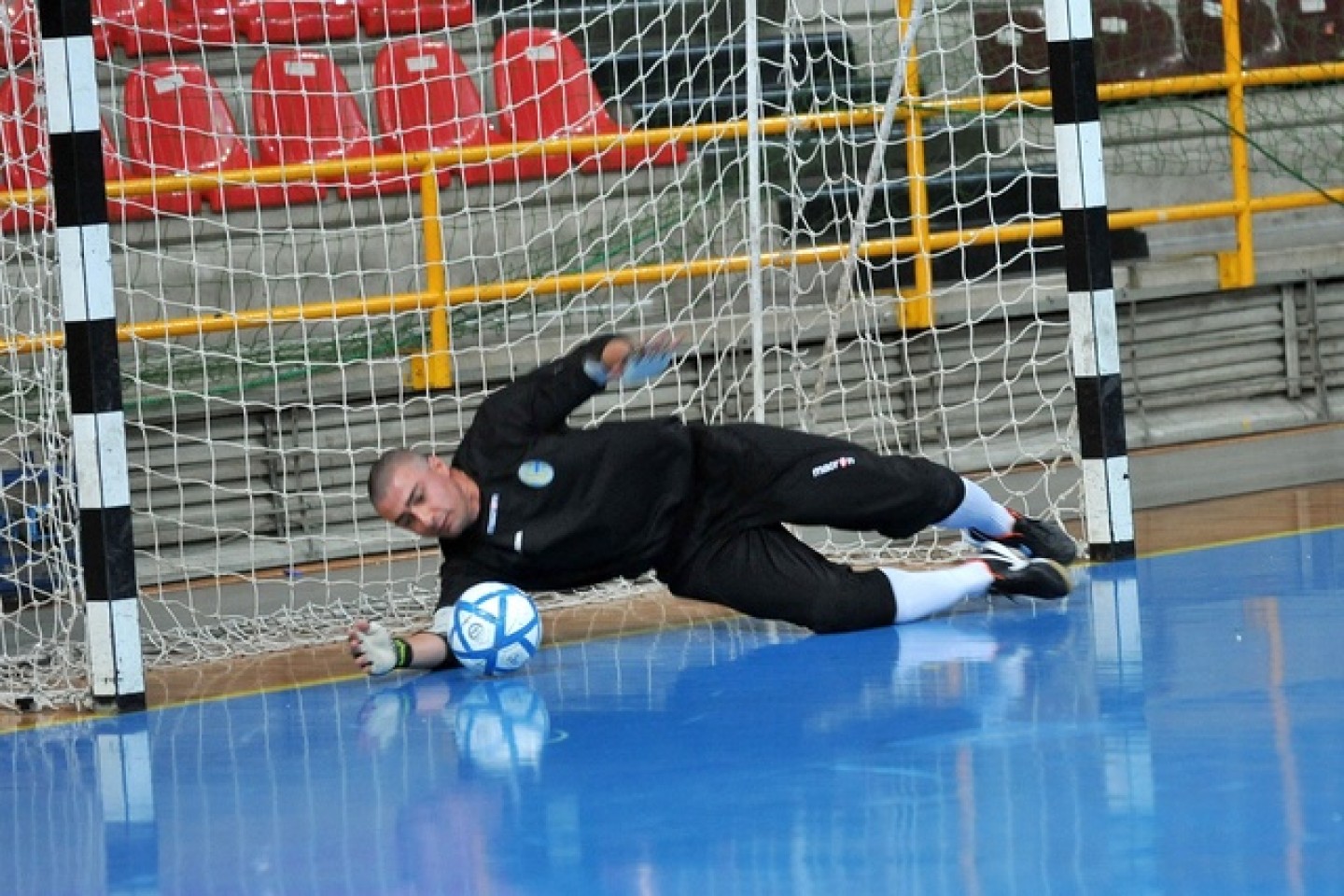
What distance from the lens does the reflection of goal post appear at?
861 cm

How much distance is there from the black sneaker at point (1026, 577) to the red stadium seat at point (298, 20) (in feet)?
14.4

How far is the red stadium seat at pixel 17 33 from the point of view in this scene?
7.48 metres

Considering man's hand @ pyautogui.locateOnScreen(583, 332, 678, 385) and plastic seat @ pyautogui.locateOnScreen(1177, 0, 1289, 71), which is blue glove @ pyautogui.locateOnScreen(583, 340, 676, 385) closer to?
man's hand @ pyautogui.locateOnScreen(583, 332, 678, 385)

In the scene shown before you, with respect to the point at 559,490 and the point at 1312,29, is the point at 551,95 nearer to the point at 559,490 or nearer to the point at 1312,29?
the point at 559,490

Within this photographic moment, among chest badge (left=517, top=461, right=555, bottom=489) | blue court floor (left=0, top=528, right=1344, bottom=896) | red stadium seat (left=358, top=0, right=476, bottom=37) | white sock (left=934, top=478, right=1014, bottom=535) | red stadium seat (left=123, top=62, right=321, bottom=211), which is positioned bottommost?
blue court floor (left=0, top=528, right=1344, bottom=896)

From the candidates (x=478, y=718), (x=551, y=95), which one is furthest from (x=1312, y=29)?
(x=478, y=718)

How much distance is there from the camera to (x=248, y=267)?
1016 cm

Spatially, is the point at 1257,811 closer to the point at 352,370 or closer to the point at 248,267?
the point at 352,370

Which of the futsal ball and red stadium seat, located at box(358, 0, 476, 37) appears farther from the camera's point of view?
red stadium seat, located at box(358, 0, 476, 37)

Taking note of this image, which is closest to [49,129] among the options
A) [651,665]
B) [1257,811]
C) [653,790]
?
[651,665]

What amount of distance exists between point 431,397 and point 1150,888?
574cm

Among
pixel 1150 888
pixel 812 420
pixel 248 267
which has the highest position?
pixel 248 267

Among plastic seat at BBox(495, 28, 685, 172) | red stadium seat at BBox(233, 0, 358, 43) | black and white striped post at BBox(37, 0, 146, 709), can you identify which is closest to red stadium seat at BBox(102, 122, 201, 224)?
red stadium seat at BBox(233, 0, 358, 43)

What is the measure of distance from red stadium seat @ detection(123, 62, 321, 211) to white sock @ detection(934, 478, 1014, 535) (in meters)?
3.58
